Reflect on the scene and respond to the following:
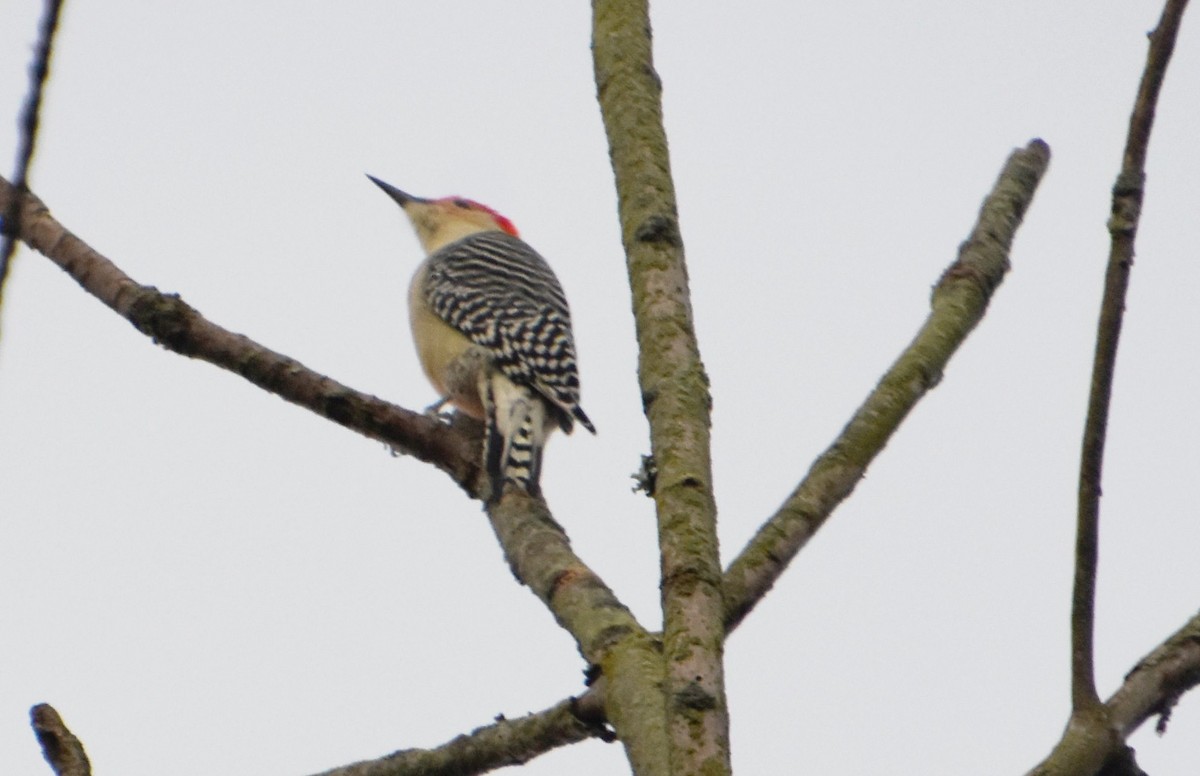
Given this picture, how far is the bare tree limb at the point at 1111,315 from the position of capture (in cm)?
255

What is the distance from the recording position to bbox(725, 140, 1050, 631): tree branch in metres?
A: 2.96

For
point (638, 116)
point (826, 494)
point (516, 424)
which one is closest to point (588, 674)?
point (826, 494)

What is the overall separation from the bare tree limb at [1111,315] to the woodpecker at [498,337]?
97.9 inches

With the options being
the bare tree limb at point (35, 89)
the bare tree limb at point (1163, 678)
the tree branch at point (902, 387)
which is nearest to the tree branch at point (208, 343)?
the tree branch at point (902, 387)

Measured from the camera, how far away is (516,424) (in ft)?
19.5

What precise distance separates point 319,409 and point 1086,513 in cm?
210

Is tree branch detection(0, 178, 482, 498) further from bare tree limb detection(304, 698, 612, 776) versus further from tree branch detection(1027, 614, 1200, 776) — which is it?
tree branch detection(1027, 614, 1200, 776)

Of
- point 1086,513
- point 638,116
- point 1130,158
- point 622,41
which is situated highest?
point 622,41

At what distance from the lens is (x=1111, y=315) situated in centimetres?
253

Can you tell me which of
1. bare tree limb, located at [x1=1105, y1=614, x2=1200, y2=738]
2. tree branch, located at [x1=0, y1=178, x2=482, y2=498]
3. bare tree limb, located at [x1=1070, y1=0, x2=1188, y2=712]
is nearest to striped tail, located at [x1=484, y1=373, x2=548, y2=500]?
tree branch, located at [x1=0, y1=178, x2=482, y2=498]

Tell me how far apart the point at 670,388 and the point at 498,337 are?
182 inches

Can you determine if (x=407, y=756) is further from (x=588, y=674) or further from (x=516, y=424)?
(x=516, y=424)

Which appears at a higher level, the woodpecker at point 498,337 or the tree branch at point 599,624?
the woodpecker at point 498,337

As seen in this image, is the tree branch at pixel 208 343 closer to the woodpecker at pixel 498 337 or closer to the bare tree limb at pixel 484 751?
the woodpecker at pixel 498 337
